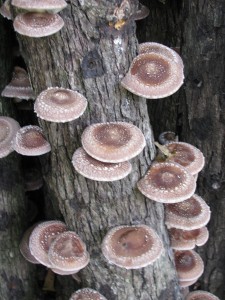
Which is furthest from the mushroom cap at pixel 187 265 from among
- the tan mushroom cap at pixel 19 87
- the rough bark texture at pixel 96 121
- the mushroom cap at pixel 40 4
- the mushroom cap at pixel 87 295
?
the mushroom cap at pixel 40 4

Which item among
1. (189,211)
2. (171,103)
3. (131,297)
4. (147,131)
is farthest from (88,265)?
(171,103)

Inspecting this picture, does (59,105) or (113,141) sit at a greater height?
(59,105)

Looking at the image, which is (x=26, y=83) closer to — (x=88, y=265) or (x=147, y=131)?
(x=147, y=131)

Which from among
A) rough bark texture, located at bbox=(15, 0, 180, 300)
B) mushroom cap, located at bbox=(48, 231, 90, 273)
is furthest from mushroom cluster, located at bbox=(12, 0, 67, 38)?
mushroom cap, located at bbox=(48, 231, 90, 273)

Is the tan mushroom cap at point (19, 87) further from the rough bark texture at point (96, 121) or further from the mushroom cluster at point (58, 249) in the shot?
the mushroom cluster at point (58, 249)

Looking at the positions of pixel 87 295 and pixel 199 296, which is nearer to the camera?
pixel 87 295

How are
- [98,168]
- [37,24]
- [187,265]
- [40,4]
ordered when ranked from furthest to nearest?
[187,265], [98,168], [37,24], [40,4]

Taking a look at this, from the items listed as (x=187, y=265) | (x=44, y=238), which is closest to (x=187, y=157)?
(x=187, y=265)

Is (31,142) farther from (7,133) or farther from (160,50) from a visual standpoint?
(160,50)
